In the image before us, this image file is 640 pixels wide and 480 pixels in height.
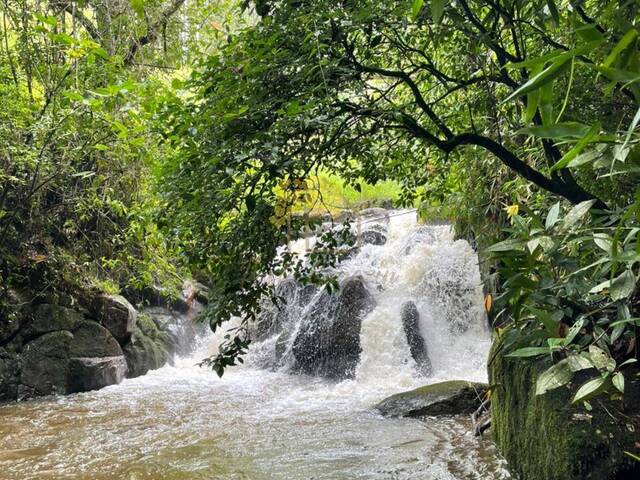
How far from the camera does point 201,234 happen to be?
10.3 feet

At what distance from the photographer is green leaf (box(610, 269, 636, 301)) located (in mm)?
1795

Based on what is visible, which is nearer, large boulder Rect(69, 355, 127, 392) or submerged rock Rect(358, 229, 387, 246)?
large boulder Rect(69, 355, 127, 392)

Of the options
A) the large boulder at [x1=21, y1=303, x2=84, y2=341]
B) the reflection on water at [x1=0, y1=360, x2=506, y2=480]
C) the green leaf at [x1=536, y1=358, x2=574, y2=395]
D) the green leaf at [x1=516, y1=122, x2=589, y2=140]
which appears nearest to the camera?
the green leaf at [x1=516, y1=122, x2=589, y2=140]

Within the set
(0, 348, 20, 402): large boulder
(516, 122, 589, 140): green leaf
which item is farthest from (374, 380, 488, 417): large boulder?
(516, 122, 589, 140): green leaf

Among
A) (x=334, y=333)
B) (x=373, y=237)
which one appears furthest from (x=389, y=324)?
(x=373, y=237)

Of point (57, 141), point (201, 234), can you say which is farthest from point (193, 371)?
point (201, 234)

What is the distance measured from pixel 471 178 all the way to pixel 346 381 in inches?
184

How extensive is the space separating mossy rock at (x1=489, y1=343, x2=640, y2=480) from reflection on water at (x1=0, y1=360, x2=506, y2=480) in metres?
0.66

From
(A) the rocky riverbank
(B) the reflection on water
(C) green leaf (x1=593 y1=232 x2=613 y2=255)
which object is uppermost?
(C) green leaf (x1=593 y1=232 x2=613 y2=255)

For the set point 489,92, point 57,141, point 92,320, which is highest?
point 57,141

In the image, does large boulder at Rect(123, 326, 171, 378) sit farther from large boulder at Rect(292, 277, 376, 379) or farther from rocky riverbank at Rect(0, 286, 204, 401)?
large boulder at Rect(292, 277, 376, 379)

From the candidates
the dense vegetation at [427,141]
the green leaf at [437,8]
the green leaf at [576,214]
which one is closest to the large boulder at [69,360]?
the dense vegetation at [427,141]

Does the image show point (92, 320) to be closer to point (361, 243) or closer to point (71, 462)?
point (71, 462)

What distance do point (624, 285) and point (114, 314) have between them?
8.50 metres
